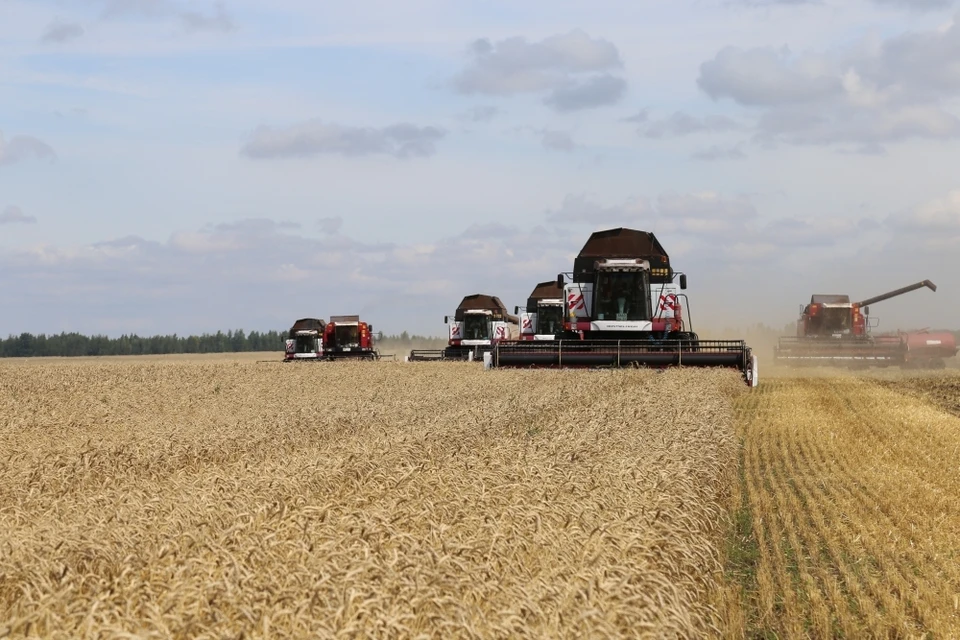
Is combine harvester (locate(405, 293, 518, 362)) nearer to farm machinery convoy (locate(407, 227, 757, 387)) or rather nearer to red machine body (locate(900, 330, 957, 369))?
red machine body (locate(900, 330, 957, 369))

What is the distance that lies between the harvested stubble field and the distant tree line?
9220 centimetres

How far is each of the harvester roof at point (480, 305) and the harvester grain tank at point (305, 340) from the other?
7.59 meters

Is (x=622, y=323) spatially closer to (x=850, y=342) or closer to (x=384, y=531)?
(x=850, y=342)

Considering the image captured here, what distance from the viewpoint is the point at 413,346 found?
98.6m

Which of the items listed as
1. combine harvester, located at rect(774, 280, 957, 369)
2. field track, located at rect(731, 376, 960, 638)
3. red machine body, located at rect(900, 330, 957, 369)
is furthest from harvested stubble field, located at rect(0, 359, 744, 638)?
red machine body, located at rect(900, 330, 957, 369)

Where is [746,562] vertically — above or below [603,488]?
below

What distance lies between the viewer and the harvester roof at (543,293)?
46.4 meters

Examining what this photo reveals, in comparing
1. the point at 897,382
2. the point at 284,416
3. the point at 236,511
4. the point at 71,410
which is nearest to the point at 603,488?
the point at 236,511

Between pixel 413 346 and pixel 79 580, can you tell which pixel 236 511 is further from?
pixel 413 346

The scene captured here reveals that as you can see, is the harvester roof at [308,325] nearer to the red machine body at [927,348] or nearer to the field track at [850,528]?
the red machine body at [927,348]

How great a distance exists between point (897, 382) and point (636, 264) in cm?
1091

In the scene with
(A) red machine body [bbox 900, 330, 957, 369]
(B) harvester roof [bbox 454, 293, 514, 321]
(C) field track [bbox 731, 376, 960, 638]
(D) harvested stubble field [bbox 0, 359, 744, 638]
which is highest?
(B) harvester roof [bbox 454, 293, 514, 321]

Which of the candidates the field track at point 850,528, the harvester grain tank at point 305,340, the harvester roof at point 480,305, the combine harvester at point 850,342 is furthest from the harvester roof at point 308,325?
the field track at point 850,528

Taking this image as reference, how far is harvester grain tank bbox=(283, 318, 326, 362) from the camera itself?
52.3 m
